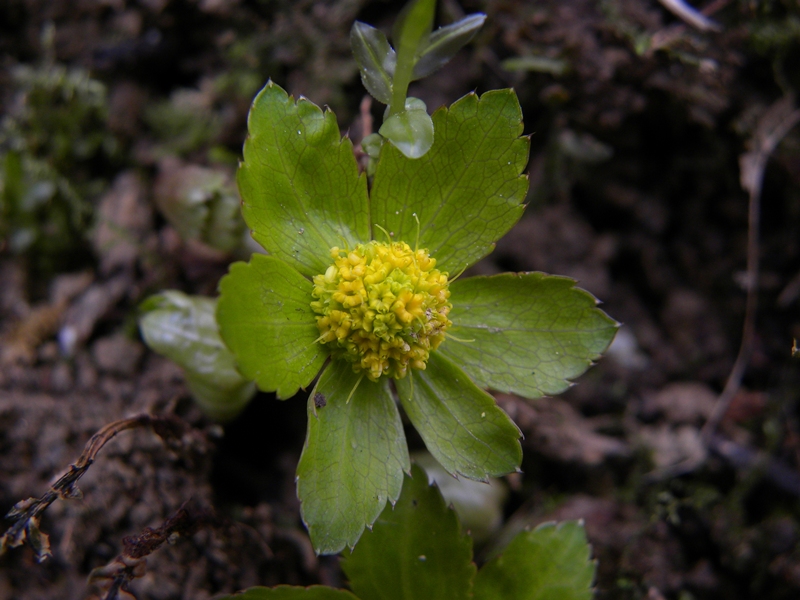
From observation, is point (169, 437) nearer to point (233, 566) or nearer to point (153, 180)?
point (233, 566)

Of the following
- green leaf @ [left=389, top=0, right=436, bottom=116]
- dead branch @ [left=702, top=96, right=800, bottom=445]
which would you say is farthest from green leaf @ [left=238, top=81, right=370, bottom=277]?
dead branch @ [left=702, top=96, right=800, bottom=445]

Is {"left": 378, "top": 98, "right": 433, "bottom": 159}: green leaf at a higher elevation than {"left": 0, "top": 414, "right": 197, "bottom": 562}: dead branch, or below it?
higher

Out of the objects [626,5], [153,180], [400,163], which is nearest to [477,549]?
[400,163]

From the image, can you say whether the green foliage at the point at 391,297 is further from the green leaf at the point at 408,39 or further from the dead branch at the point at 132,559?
the dead branch at the point at 132,559

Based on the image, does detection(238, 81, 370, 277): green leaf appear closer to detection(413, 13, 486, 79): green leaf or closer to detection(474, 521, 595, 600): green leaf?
detection(413, 13, 486, 79): green leaf

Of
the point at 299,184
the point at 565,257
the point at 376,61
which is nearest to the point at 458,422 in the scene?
the point at 299,184

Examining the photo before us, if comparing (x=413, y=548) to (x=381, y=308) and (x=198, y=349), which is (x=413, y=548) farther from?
(x=198, y=349)
